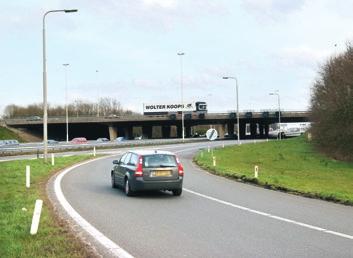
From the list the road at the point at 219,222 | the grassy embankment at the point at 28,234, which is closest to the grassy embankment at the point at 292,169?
the road at the point at 219,222

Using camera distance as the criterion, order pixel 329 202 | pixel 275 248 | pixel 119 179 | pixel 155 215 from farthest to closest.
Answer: pixel 119 179 → pixel 329 202 → pixel 155 215 → pixel 275 248

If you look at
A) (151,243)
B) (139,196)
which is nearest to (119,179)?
(139,196)

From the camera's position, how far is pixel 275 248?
8945 mm

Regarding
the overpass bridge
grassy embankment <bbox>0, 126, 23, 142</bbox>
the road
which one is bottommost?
the road

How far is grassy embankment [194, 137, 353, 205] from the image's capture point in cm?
2052

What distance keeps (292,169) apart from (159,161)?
21.9 m

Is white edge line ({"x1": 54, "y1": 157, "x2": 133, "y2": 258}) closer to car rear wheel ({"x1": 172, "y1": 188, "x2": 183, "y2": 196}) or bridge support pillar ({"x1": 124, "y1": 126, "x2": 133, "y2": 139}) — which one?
car rear wheel ({"x1": 172, "y1": 188, "x2": 183, "y2": 196})

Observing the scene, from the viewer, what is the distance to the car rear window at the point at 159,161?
1733 cm

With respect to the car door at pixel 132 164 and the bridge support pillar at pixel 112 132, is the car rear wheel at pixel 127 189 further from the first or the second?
the bridge support pillar at pixel 112 132

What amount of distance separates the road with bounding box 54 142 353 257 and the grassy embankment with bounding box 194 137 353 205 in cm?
167

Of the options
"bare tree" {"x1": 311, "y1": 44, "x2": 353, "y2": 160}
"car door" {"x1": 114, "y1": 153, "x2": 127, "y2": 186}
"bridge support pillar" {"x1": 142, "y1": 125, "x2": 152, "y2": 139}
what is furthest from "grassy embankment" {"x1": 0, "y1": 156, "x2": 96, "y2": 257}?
"bridge support pillar" {"x1": 142, "y1": 125, "x2": 152, "y2": 139}

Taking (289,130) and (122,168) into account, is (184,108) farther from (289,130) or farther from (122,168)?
(122,168)

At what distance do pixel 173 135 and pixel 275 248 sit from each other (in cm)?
15207

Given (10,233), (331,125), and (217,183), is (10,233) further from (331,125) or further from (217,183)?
(331,125)
